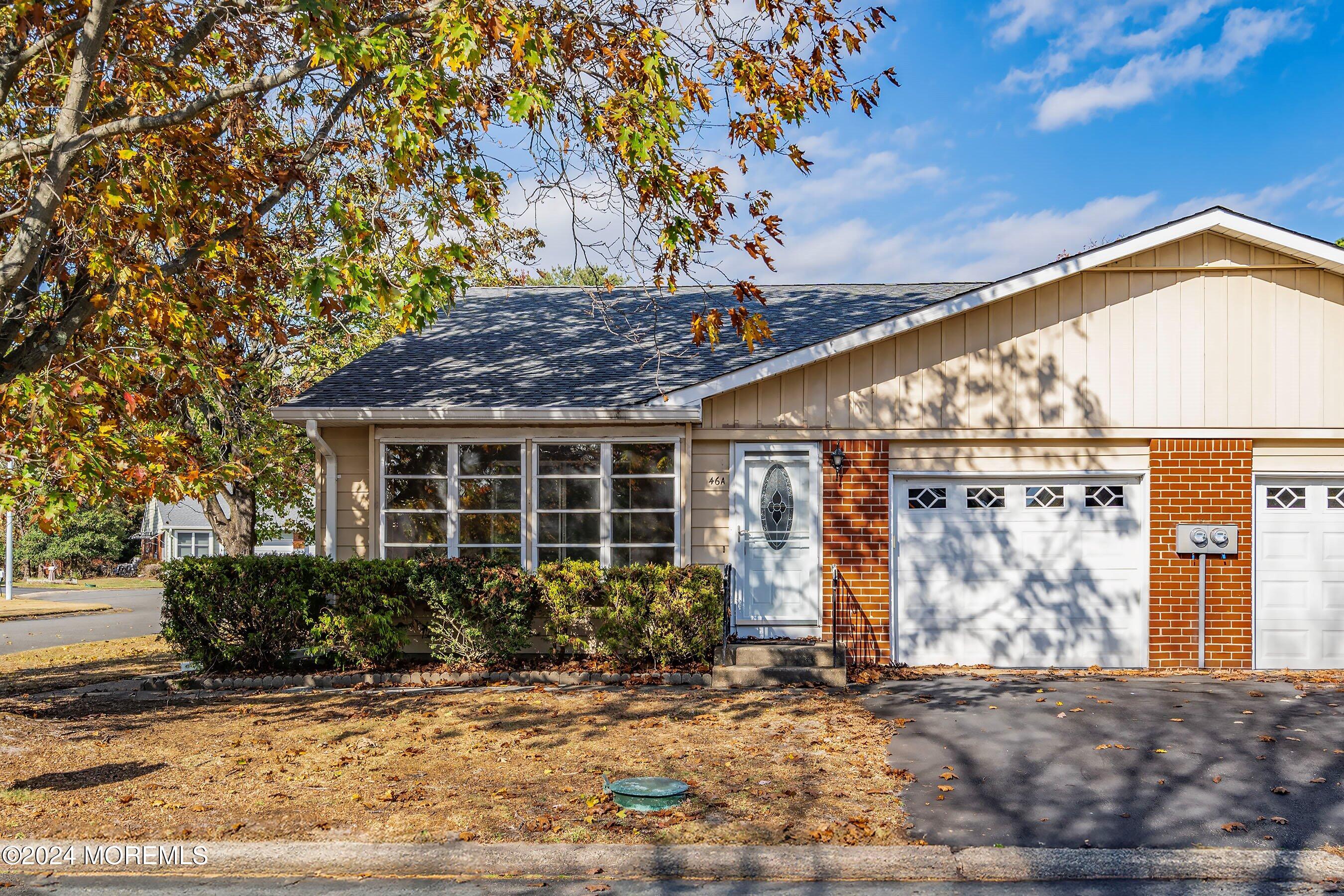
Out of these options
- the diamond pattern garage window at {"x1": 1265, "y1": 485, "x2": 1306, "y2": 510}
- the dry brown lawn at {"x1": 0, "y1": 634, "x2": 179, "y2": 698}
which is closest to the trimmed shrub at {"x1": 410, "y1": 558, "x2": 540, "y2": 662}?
the dry brown lawn at {"x1": 0, "y1": 634, "x2": 179, "y2": 698}

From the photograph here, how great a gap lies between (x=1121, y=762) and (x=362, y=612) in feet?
25.3

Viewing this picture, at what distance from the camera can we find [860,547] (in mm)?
11289

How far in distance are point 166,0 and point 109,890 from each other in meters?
7.59

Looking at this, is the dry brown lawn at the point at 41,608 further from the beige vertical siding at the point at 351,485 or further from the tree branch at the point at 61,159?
the tree branch at the point at 61,159

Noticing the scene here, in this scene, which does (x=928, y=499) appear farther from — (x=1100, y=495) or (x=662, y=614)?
(x=662, y=614)

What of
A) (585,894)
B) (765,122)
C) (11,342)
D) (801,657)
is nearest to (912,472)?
(801,657)

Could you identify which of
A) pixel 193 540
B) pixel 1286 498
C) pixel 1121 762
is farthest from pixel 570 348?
pixel 193 540

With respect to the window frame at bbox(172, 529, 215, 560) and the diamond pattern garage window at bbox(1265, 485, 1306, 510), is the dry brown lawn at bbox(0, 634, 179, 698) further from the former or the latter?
the window frame at bbox(172, 529, 215, 560)

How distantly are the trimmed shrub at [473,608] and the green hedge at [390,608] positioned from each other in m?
0.01

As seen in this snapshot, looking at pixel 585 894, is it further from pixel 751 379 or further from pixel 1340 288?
pixel 1340 288

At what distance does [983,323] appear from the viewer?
11.2m

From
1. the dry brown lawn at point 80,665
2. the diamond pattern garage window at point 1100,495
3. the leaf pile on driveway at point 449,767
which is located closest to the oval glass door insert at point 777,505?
the leaf pile on driveway at point 449,767

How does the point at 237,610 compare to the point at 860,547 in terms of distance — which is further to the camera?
the point at 860,547

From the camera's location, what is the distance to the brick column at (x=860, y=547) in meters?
11.2
